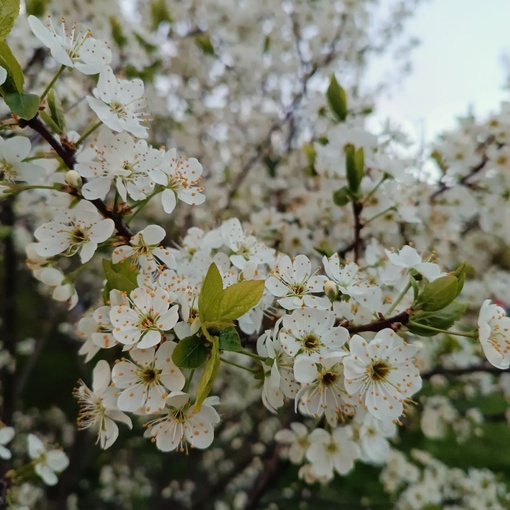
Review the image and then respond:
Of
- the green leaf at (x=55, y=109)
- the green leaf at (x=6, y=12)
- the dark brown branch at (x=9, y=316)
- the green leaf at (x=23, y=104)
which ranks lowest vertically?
the dark brown branch at (x=9, y=316)

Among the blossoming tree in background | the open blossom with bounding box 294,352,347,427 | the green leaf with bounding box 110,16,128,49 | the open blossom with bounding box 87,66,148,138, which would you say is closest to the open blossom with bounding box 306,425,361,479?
the blossoming tree in background

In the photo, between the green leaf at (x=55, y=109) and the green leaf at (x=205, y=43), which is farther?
the green leaf at (x=205, y=43)

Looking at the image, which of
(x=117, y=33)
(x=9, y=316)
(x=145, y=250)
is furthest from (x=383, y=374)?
(x=9, y=316)

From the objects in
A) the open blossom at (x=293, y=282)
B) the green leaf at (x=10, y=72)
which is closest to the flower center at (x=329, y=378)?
the open blossom at (x=293, y=282)

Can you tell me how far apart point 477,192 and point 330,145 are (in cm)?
68

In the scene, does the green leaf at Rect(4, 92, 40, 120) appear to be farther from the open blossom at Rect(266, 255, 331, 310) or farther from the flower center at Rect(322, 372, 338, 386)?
the flower center at Rect(322, 372, 338, 386)

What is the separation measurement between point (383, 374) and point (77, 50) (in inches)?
30.8

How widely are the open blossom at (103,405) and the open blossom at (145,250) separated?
0.18 meters

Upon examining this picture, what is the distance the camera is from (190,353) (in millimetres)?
740

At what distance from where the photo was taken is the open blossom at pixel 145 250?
0.83 meters

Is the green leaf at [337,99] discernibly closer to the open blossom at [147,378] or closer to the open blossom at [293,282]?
the open blossom at [293,282]

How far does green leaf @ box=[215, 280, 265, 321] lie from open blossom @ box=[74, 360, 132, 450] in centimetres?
24

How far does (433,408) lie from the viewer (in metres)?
2.43

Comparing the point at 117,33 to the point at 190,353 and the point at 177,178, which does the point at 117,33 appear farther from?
the point at 190,353
